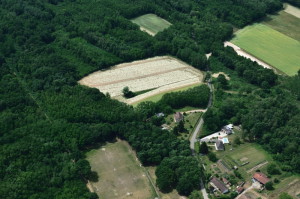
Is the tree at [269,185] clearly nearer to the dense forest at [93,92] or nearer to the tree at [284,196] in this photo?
the tree at [284,196]

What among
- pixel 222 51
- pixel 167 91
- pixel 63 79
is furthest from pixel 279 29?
pixel 63 79

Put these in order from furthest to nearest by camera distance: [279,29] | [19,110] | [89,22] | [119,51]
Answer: [279,29], [89,22], [119,51], [19,110]

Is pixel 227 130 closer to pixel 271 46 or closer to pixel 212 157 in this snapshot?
pixel 212 157

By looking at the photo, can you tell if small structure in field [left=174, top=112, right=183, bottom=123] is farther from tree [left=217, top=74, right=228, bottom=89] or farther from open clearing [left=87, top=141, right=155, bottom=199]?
tree [left=217, top=74, right=228, bottom=89]

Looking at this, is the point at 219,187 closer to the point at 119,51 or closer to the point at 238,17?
the point at 119,51

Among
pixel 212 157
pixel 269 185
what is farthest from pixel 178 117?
pixel 269 185

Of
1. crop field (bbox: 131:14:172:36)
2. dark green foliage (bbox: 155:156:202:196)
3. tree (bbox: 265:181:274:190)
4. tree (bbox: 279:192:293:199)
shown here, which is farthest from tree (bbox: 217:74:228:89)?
tree (bbox: 279:192:293:199)
